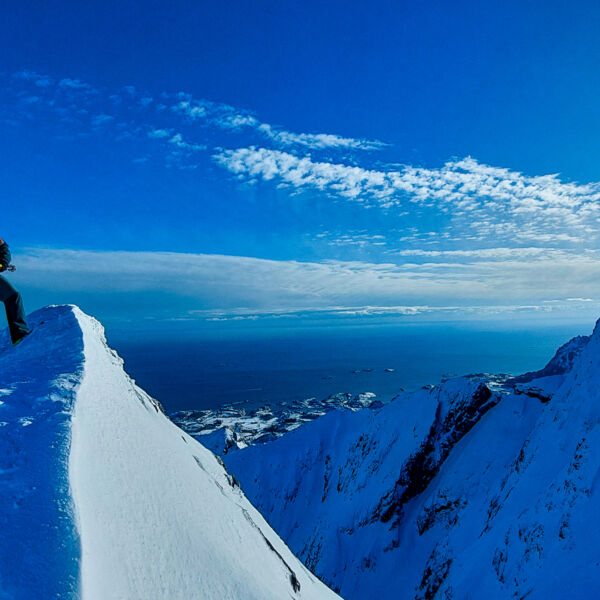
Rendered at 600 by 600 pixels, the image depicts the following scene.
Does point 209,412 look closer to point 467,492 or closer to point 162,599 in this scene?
point 467,492

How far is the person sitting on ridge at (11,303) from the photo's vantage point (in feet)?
31.6

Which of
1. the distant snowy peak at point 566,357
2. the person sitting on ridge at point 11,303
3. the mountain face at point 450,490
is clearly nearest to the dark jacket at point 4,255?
the person sitting on ridge at point 11,303

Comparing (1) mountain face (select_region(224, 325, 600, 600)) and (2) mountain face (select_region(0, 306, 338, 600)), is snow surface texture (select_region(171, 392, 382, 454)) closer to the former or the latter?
(1) mountain face (select_region(224, 325, 600, 600))

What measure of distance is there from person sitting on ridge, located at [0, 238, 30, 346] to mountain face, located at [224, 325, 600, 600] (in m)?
24.7

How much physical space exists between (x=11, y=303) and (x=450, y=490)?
Answer: 39.9m

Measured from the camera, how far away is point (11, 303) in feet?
37.1

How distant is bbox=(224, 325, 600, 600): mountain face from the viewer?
62.7 ft

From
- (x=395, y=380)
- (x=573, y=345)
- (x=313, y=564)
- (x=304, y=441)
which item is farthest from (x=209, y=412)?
(x=573, y=345)

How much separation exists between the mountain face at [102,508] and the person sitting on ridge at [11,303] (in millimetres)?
3003

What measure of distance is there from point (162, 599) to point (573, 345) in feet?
438

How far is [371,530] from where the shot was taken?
4038 centimetres

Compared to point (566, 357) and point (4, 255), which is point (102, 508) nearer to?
point (4, 255)

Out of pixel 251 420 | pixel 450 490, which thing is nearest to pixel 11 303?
pixel 450 490

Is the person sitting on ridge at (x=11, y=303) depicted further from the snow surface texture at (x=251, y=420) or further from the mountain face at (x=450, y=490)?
the snow surface texture at (x=251, y=420)
